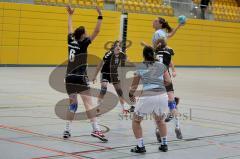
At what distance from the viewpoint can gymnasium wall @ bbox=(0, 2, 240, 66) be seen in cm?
2735

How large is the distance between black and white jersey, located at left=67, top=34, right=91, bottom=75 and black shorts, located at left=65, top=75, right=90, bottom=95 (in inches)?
3.4

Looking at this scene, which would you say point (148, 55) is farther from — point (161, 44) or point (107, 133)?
point (107, 133)

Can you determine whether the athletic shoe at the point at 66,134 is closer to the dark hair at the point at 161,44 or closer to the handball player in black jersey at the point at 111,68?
the dark hair at the point at 161,44

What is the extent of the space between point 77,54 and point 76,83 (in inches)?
20.5

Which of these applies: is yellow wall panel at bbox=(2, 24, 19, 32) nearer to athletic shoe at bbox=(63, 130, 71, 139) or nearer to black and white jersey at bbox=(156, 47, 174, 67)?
black and white jersey at bbox=(156, 47, 174, 67)

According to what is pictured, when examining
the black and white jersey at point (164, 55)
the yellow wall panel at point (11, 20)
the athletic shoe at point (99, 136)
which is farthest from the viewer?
the yellow wall panel at point (11, 20)

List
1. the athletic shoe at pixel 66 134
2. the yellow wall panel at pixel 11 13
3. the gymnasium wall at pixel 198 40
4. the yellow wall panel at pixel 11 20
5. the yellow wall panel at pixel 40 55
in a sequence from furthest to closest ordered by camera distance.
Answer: the gymnasium wall at pixel 198 40 → the yellow wall panel at pixel 40 55 → the yellow wall panel at pixel 11 20 → the yellow wall panel at pixel 11 13 → the athletic shoe at pixel 66 134

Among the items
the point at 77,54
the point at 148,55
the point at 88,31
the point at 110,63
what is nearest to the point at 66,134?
the point at 77,54

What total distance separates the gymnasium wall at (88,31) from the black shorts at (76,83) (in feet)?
54.5

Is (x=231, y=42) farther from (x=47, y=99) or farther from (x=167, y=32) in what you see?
(x=167, y=32)

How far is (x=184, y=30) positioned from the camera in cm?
3662

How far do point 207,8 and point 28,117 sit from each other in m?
29.3

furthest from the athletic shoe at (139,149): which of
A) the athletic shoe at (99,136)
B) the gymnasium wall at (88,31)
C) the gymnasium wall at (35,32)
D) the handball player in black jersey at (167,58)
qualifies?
the gymnasium wall at (35,32)

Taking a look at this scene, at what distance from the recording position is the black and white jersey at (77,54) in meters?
8.73
